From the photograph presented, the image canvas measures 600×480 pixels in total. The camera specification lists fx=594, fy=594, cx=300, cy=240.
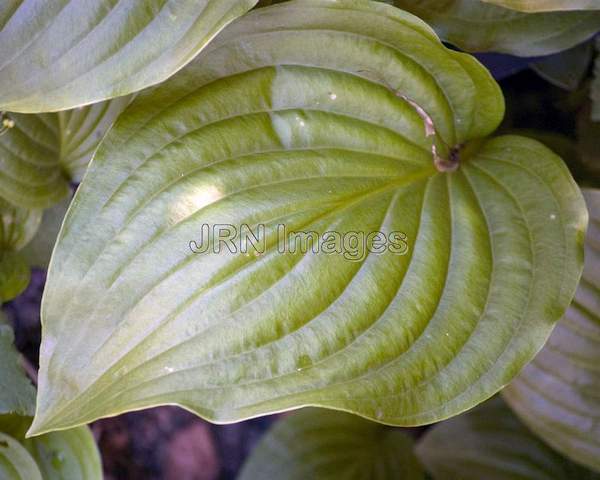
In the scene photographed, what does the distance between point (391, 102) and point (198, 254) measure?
0.75ft

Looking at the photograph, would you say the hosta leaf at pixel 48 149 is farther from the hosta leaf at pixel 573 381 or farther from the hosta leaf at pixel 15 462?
the hosta leaf at pixel 573 381

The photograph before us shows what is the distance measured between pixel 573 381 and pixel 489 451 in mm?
316

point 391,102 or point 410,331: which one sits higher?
point 391,102

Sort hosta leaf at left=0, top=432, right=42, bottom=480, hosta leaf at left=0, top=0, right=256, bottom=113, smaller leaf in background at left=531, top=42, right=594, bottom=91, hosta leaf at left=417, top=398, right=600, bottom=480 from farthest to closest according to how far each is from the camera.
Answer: hosta leaf at left=417, top=398, right=600, bottom=480 < smaller leaf in background at left=531, top=42, right=594, bottom=91 < hosta leaf at left=0, top=432, right=42, bottom=480 < hosta leaf at left=0, top=0, right=256, bottom=113

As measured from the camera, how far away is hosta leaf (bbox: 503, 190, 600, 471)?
25.8 inches

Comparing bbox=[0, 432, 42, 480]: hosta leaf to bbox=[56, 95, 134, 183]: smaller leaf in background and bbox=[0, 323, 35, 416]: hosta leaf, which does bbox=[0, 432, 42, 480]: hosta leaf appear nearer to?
bbox=[0, 323, 35, 416]: hosta leaf

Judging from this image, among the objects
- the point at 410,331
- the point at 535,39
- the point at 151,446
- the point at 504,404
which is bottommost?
the point at 504,404

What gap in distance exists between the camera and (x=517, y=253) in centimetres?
53

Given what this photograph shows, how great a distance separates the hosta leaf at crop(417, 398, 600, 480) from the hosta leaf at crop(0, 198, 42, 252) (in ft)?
2.24

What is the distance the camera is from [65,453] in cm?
69

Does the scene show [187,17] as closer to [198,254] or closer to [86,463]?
[198,254]

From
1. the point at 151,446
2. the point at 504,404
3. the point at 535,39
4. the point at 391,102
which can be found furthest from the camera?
the point at 151,446

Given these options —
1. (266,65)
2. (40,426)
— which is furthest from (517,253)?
(40,426)

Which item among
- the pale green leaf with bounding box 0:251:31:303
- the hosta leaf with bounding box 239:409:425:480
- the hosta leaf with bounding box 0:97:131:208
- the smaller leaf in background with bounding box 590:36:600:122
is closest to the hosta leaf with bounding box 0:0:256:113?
the hosta leaf with bounding box 0:97:131:208
